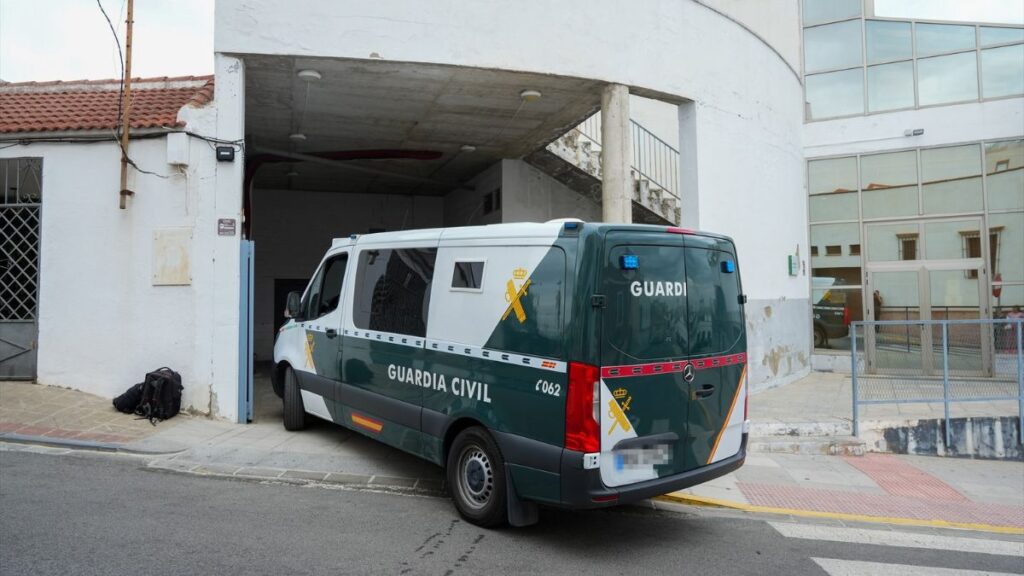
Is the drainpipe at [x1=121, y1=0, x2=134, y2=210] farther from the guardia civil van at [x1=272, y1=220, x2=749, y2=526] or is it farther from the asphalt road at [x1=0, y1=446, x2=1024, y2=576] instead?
the guardia civil van at [x1=272, y1=220, x2=749, y2=526]

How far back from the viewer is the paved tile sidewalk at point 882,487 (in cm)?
573

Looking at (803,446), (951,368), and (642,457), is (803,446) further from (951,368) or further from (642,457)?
(642,457)

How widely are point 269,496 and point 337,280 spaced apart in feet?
7.74

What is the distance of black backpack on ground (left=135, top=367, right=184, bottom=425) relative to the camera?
7426 mm

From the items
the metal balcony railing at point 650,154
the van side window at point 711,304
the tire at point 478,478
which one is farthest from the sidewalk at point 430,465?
the metal balcony railing at point 650,154

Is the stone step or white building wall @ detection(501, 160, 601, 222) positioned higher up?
white building wall @ detection(501, 160, 601, 222)

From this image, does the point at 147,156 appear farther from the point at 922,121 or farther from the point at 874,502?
the point at 922,121

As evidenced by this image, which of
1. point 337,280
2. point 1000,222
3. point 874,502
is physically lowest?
point 874,502

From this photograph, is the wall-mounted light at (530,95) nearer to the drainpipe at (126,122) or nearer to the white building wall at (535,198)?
the white building wall at (535,198)

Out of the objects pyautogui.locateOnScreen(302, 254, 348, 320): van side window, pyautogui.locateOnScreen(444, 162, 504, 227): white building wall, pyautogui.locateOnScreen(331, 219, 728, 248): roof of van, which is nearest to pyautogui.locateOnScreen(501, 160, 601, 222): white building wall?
pyautogui.locateOnScreen(444, 162, 504, 227): white building wall

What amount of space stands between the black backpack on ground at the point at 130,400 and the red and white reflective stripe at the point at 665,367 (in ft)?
20.3

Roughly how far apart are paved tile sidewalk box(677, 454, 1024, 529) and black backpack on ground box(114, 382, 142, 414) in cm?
633

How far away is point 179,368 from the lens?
308 inches

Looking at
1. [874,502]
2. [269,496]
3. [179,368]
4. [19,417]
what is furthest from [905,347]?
[19,417]
